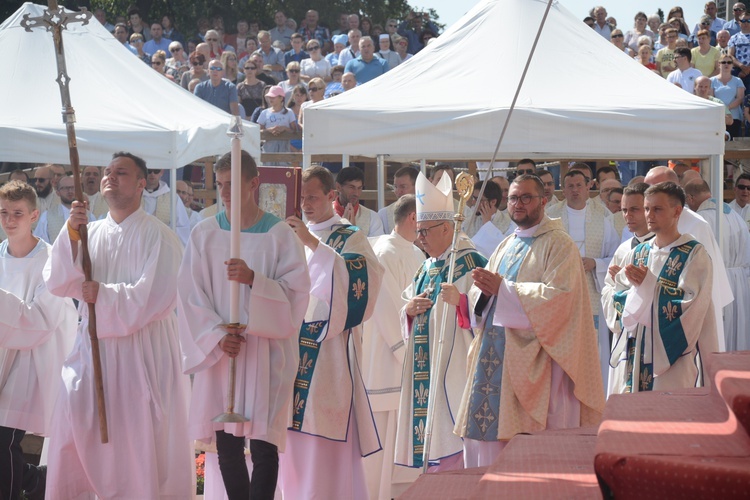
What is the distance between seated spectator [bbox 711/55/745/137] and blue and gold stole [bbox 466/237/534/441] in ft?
32.0

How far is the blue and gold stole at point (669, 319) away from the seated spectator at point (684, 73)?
27.5 feet

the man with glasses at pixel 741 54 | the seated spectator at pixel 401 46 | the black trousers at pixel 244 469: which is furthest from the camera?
the seated spectator at pixel 401 46

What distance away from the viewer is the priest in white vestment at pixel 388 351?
7.44 metres

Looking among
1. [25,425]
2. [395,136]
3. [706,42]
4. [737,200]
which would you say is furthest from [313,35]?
[25,425]

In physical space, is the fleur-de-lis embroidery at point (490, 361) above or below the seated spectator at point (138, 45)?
below

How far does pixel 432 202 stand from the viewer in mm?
6551

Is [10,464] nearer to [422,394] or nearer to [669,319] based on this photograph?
[422,394]

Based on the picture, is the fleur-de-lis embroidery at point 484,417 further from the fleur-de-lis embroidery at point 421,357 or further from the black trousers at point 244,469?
the black trousers at point 244,469

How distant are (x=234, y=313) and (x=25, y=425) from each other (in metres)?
2.24

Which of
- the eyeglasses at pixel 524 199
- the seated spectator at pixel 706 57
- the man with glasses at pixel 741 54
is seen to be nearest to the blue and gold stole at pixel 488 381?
the eyeglasses at pixel 524 199

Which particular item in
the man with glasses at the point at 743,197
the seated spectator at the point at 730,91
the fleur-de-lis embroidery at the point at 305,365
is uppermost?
the seated spectator at the point at 730,91

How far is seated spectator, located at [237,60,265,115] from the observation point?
52.4 ft

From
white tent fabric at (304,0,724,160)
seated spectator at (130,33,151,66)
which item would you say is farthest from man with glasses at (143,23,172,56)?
white tent fabric at (304,0,724,160)

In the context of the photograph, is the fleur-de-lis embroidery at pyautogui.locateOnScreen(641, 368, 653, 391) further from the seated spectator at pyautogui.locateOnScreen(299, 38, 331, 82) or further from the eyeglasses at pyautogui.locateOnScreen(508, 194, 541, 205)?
the seated spectator at pyautogui.locateOnScreen(299, 38, 331, 82)
